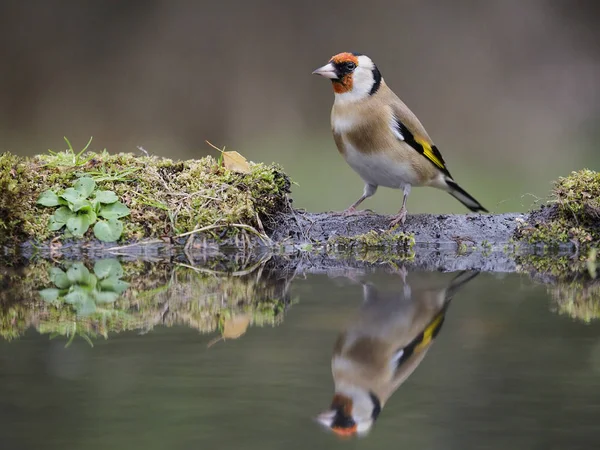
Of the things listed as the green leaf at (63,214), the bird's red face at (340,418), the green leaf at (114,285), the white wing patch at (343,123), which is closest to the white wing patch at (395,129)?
the white wing patch at (343,123)

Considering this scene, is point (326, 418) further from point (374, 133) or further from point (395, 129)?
point (395, 129)

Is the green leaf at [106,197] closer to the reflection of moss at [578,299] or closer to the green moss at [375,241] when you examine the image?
the green moss at [375,241]

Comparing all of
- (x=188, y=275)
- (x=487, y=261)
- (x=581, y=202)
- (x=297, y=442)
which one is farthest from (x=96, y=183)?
(x=297, y=442)

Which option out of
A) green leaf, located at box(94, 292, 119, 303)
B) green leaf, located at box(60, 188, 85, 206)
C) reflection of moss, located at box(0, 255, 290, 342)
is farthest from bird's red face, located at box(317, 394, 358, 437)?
green leaf, located at box(60, 188, 85, 206)

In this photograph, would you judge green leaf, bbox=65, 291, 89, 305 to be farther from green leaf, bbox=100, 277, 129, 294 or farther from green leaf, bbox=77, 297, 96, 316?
green leaf, bbox=100, 277, 129, 294

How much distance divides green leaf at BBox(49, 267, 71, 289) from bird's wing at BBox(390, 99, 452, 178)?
2.26m

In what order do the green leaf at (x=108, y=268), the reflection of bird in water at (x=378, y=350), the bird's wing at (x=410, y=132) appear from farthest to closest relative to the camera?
the bird's wing at (x=410, y=132) < the green leaf at (x=108, y=268) < the reflection of bird in water at (x=378, y=350)

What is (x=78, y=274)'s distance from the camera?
180 inches

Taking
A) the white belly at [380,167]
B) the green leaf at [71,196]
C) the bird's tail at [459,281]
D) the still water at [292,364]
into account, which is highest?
the white belly at [380,167]

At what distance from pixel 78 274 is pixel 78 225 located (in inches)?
28.0

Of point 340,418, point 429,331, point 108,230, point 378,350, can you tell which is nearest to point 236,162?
point 108,230

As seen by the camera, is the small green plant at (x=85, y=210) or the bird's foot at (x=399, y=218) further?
the bird's foot at (x=399, y=218)

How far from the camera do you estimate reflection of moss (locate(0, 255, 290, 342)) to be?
3.45 metres

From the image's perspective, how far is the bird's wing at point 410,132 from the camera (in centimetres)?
573
